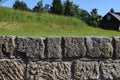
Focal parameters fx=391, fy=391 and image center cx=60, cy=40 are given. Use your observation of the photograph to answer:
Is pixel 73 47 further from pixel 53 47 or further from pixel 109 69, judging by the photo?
pixel 109 69

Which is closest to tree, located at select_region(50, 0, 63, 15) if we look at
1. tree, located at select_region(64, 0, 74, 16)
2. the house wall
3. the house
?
tree, located at select_region(64, 0, 74, 16)

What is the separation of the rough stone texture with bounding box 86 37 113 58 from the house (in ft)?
212

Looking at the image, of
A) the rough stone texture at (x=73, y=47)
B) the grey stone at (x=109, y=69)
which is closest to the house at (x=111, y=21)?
the grey stone at (x=109, y=69)

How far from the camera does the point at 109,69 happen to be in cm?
446

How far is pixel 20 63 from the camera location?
4.20 meters

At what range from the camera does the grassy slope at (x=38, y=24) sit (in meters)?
34.4

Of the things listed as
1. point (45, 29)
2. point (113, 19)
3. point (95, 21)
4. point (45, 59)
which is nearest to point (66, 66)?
point (45, 59)

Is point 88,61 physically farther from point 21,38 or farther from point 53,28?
point 53,28

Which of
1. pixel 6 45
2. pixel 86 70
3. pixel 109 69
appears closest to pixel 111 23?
pixel 109 69

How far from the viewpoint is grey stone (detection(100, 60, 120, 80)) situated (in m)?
4.44

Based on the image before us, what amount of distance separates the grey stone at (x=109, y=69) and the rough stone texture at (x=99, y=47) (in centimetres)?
8

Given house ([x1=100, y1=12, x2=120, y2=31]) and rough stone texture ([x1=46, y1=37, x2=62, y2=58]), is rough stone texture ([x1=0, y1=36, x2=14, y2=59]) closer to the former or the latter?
rough stone texture ([x1=46, y1=37, x2=62, y2=58])

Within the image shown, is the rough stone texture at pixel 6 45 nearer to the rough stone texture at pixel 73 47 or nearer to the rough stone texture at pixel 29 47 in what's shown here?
the rough stone texture at pixel 29 47

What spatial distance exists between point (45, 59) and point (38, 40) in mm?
226
